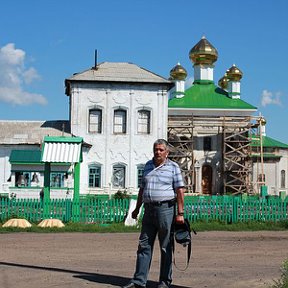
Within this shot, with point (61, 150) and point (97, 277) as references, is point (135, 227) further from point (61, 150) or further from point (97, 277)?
point (97, 277)

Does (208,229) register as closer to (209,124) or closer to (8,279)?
(8,279)

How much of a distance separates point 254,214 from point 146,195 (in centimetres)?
1281

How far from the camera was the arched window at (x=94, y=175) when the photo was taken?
102ft

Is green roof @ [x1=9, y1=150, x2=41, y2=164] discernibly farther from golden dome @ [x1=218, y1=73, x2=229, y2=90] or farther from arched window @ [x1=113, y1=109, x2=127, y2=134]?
golden dome @ [x1=218, y1=73, x2=229, y2=90]

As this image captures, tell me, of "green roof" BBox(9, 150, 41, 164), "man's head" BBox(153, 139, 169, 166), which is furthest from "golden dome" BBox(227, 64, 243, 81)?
"man's head" BBox(153, 139, 169, 166)

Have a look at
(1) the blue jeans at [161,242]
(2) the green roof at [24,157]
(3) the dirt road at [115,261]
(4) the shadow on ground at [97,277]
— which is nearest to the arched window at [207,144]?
(2) the green roof at [24,157]

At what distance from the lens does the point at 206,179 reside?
41031mm

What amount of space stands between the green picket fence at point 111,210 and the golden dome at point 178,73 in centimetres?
2876

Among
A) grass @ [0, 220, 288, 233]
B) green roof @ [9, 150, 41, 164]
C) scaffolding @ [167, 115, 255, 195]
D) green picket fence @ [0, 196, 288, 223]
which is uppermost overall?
scaffolding @ [167, 115, 255, 195]

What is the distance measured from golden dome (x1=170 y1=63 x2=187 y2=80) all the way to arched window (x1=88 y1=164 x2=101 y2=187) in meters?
18.1

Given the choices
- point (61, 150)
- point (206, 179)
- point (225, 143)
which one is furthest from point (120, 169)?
point (61, 150)

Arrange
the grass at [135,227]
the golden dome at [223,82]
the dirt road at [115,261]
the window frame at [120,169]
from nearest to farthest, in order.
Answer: the dirt road at [115,261] → the grass at [135,227] → the window frame at [120,169] → the golden dome at [223,82]

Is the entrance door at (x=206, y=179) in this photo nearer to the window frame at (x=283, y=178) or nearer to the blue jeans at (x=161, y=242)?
the window frame at (x=283, y=178)

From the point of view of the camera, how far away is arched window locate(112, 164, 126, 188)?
103 feet
